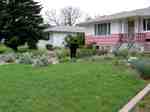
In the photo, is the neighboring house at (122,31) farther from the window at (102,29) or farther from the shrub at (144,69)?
the shrub at (144,69)

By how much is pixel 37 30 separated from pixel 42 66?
17.3 meters

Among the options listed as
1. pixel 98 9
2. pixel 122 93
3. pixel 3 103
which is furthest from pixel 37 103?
pixel 98 9

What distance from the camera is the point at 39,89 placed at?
7047mm

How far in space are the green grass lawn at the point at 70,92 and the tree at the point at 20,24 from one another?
20400 millimetres

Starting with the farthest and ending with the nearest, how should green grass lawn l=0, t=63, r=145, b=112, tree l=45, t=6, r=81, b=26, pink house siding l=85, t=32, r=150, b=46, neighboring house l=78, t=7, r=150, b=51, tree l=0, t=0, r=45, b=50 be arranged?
tree l=45, t=6, r=81, b=26, tree l=0, t=0, r=45, b=50, pink house siding l=85, t=32, r=150, b=46, neighboring house l=78, t=7, r=150, b=51, green grass lawn l=0, t=63, r=145, b=112

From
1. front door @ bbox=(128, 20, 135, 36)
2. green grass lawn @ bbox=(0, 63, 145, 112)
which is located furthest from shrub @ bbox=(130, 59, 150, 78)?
front door @ bbox=(128, 20, 135, 36)

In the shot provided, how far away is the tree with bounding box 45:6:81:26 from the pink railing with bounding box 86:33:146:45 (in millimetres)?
Answer: 32859

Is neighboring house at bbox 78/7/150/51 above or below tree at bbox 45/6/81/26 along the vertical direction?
below

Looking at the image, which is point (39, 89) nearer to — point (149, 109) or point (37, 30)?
point (149, 109)

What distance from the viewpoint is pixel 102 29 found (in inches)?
1017

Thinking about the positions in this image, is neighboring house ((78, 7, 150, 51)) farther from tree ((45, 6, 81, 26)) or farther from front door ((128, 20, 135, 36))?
tree ((45, 6, 81, 26))

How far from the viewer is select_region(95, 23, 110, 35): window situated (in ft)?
82.4

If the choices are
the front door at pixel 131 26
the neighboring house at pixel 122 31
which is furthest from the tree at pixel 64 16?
the front door at pixel 131 26

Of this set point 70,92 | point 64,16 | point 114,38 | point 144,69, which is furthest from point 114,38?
point 64,16
